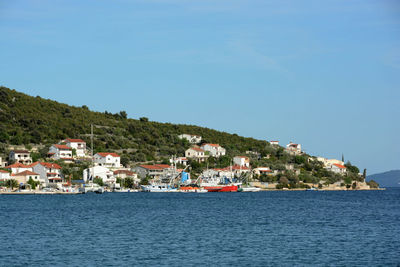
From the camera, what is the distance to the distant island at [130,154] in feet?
Result: 373

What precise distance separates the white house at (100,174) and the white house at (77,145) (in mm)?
16615

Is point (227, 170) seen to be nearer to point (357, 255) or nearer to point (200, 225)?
point (200, 225)

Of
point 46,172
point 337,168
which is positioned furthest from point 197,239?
point 337,168

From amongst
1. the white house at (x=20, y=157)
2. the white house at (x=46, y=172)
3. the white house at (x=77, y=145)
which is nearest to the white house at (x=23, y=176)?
the white house at (x=46, y=172)

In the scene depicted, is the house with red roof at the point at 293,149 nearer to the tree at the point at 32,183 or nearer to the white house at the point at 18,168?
the white house at the point at 18,168

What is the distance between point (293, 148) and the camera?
177 m

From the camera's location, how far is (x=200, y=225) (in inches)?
1756

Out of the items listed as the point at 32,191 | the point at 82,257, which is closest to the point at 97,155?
the point at 32,191

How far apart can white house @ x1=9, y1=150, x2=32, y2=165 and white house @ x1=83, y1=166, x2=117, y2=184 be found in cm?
1310

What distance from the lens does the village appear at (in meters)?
103

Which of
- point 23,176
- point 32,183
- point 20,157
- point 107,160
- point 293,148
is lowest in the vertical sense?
point 32,183

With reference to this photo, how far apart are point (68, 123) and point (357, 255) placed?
415 feet

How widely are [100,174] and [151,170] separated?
12.7 m

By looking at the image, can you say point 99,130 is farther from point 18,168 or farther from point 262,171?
point 18,168
